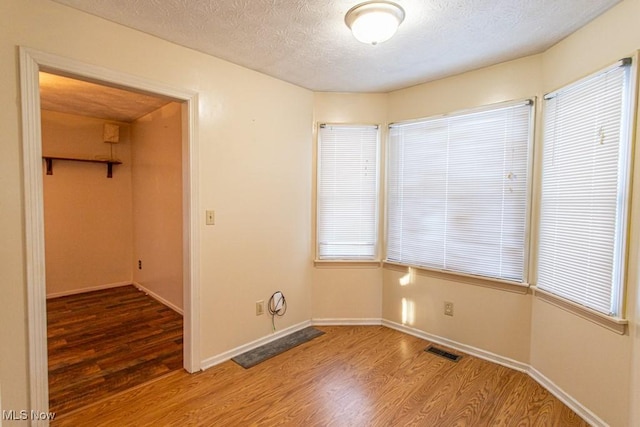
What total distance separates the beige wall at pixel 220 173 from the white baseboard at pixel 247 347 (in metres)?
0.05

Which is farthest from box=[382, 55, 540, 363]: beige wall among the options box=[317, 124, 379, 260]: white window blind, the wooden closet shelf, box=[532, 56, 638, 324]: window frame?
the wooden closet shelf

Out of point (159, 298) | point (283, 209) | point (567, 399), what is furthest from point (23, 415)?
point (567, 399)

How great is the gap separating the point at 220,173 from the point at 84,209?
310cm

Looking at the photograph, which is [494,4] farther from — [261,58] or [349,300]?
[349,300]

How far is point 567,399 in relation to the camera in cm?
211

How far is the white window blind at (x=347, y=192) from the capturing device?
3.29 meters

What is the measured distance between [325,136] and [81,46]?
2.06 meters

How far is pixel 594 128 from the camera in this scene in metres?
1.95

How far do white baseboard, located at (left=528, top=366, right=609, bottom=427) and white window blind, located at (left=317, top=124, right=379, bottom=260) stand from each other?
164 cm

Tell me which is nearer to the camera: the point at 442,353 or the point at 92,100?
the point at 442,353

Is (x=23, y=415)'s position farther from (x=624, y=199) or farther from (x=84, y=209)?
(x=624, y=199)

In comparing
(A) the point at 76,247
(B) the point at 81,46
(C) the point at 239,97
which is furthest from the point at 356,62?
(A) the point at 76,247

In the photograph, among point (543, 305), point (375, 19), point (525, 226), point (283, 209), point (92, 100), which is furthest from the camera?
point (92, 100)

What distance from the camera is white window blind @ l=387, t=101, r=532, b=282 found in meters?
2.51
